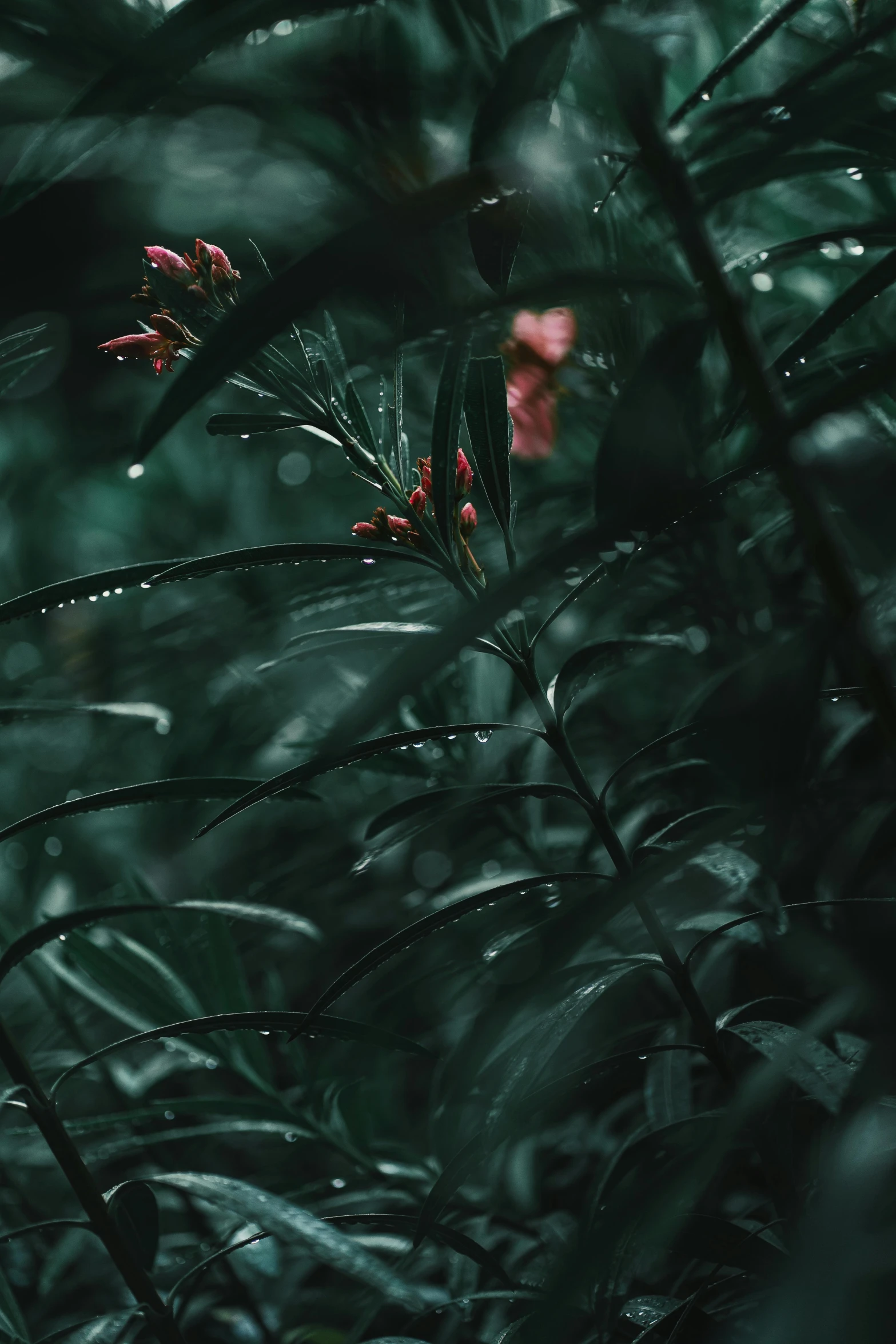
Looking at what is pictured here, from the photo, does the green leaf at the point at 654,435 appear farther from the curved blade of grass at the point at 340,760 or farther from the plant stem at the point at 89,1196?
the plant stem at the point at 89,1196

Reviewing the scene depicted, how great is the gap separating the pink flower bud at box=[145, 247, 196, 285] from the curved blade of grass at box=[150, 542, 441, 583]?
0.13 m

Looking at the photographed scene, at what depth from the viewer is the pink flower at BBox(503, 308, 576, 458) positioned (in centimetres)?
66

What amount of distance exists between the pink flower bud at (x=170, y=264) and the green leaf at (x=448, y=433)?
12 cm

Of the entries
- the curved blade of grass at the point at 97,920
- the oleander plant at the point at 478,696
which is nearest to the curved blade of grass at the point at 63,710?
the oleander plant at the point at 478,696

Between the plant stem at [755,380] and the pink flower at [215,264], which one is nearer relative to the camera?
the plant stem at [755,380]

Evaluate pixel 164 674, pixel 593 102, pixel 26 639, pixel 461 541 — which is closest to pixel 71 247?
pixel 26 639

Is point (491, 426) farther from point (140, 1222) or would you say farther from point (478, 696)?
point (140, 1222)

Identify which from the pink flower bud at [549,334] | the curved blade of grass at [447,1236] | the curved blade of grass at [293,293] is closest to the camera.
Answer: the curved blade of grass at [293,293]

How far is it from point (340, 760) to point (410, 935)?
9 cm

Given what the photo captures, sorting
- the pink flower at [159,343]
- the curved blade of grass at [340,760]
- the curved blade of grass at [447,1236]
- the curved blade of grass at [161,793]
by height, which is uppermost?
the pink flower at [159,343]

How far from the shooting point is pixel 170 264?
0.41 metres

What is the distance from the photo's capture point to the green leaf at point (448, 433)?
376mm

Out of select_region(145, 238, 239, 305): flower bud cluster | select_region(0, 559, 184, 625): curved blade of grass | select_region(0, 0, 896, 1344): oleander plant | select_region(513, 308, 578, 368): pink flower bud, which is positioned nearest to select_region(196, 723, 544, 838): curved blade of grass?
select_region(0, 0, 896, 1344): oleander plant

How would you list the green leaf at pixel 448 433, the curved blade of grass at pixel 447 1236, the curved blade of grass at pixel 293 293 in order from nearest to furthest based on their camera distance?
the curved blade of grass at pixel 293 293, the green leaf at pixel 448 433, the curved blade of grass at pixel 447 1236
